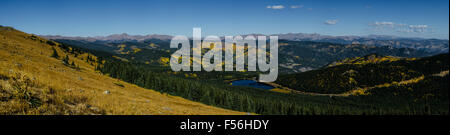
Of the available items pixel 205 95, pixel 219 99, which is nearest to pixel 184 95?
pixel 205 95

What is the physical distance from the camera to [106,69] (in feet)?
360
